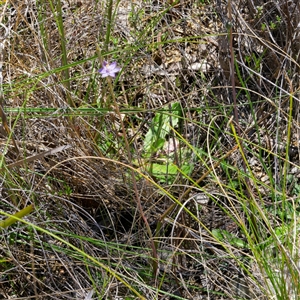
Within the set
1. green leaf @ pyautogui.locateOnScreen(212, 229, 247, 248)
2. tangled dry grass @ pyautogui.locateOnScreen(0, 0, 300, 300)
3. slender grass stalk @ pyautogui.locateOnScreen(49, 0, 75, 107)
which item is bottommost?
green leaf @ pyautogui.locateOnScreen(212, 229, 247, 248)

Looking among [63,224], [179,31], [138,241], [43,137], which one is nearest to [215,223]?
[138,241]

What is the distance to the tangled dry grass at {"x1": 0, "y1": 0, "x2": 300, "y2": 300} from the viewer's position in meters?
1.52

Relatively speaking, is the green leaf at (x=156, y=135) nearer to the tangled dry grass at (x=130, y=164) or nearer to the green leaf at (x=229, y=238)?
the tangled dry grass at (x=130, y=164)

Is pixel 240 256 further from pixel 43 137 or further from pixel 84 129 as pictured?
pixel 43 137

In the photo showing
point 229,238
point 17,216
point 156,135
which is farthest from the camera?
point 156,135

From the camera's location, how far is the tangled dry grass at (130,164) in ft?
4.99

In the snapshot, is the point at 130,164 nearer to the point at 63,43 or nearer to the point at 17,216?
the point at 17,216

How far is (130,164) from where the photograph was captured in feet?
4.33

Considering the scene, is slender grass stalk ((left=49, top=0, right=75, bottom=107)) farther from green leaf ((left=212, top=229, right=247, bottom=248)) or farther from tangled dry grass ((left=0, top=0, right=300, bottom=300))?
green leaf ((left=212, top=229, right=247, bottom=248))

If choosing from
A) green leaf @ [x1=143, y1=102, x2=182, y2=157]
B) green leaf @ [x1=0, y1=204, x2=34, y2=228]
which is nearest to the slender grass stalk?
green leaf @ [x1=143, y1=102, x2=182, y2=157]

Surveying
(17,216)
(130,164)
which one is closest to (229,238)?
(130,164)

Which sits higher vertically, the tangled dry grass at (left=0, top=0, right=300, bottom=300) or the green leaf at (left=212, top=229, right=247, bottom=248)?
the tangled dry grass at (left=0, top=0, right=300, bottom=300)

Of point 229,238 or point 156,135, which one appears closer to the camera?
point 229,238

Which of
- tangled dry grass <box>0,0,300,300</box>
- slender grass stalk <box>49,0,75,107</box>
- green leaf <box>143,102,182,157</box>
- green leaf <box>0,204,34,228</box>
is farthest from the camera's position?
green leaf <box>143,102,182,157</box>
